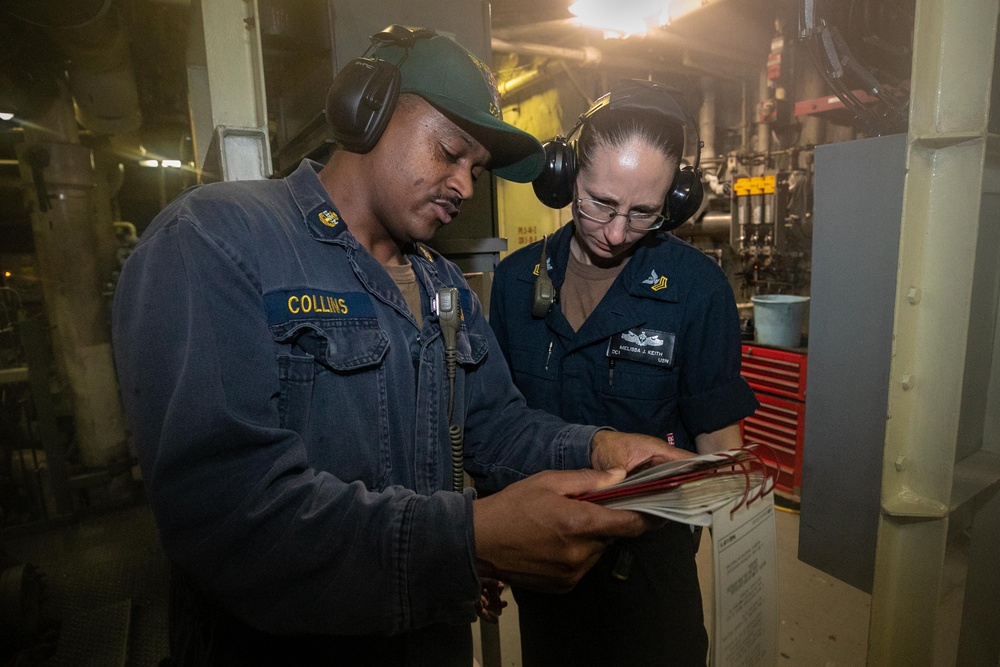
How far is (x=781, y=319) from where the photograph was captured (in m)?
3.80

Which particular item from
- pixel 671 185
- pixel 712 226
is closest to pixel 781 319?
pixel 712 226

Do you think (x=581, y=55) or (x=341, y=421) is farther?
(x=581, y=55)

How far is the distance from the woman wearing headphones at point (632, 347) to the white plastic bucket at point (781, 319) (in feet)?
8.03

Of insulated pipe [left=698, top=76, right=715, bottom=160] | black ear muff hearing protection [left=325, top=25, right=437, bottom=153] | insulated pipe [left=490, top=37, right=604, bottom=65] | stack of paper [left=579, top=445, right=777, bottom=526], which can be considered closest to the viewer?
stack of paper [left=579, top=445, right=777, bottom=526]

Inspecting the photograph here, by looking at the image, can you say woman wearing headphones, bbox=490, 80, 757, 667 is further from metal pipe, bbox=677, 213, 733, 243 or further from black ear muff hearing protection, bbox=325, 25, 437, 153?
metal pipe, bbox=677, 213, 733, 243

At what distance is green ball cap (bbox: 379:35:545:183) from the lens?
44.0 inches

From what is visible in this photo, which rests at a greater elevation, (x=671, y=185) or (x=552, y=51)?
(x=552, y=51)

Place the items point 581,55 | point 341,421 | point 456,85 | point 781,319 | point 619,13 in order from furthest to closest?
point 581,55 → point 619,13 → point 781,319 → point 456,85 → point 341,421

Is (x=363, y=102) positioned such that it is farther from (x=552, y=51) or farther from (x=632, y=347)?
(x=552, y=51)

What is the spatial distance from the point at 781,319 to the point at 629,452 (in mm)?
3143

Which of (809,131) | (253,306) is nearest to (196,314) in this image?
(253,306)

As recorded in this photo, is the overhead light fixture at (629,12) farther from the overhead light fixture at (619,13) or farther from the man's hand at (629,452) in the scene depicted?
the man's hand at (629,452)

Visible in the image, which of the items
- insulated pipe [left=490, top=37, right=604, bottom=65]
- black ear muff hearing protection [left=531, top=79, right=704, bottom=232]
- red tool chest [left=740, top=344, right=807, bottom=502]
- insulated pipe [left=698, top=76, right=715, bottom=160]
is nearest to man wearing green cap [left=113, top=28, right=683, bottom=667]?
black ear muff hearing protection [left=531, top=79, right=704, bottom=232]

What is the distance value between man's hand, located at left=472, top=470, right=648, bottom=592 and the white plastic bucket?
3.45 m
